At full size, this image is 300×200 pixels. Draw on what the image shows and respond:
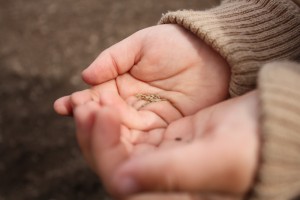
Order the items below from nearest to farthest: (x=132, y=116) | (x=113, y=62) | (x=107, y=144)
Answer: (x=107, y=144) < (x=132, y=116) < (x=113, y=62)

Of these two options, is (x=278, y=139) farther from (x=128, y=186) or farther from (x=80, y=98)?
(x=80, y=98)

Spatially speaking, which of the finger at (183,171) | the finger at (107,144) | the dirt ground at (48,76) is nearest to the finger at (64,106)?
the finger at (107,144)

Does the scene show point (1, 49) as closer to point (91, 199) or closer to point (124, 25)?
point (124, 25)

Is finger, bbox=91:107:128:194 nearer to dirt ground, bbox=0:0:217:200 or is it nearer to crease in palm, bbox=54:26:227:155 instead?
crease in palm, bbox=54:26:227:155

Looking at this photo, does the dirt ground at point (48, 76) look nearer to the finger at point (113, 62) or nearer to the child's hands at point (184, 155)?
the finger at point (113, 62)

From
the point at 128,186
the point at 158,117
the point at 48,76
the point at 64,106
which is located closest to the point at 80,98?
the point at 64,106

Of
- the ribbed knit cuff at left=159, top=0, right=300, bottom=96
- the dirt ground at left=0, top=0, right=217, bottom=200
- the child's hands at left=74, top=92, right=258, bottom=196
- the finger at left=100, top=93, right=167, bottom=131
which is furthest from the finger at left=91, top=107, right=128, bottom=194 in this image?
the dirt ground at left=0, top=0, right=217, bottom=200
